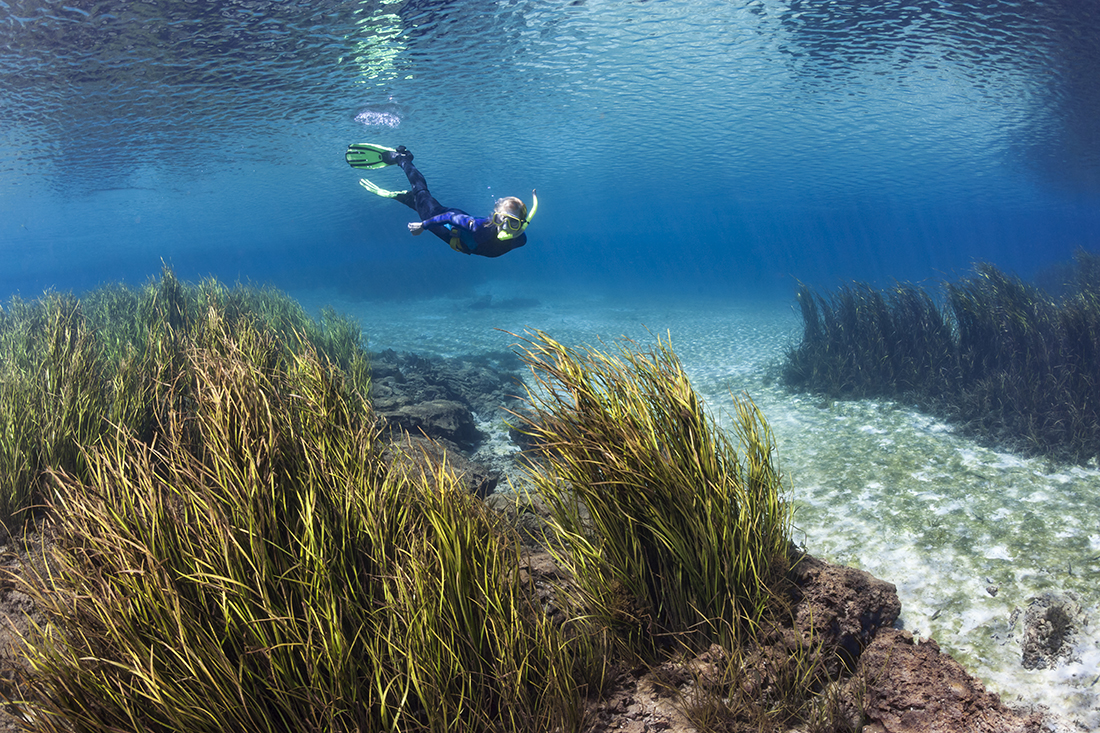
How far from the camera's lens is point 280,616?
1981mm

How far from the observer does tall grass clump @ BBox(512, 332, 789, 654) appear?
105 inches

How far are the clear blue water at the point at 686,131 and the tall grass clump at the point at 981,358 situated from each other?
3.28 feet

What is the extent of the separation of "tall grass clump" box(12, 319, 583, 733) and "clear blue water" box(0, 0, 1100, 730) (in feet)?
11.3

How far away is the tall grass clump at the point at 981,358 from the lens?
7883 millimetres

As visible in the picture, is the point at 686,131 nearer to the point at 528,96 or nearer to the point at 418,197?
the point at 528,96

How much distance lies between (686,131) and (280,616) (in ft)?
95.4

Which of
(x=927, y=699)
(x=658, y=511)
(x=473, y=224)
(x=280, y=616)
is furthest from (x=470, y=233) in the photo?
(x=927, y=699)

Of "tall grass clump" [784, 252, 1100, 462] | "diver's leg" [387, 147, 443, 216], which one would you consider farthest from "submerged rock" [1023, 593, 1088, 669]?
"diver's leg" [387, 147, 443, 216]

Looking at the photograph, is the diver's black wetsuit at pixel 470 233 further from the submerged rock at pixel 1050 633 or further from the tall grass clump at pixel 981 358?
the tall grass clump at pixel 981 358

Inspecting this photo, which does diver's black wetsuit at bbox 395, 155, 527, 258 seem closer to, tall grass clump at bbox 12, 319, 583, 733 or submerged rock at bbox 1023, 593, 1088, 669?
tall grass clump at bbox 12, 319, 583, 733

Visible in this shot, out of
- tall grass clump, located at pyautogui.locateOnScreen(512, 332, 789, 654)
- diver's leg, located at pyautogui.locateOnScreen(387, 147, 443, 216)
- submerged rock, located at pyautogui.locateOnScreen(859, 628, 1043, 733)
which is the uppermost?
diver's leg, located at pyautogui.locateOnScreen(387, 147, 443, 216)

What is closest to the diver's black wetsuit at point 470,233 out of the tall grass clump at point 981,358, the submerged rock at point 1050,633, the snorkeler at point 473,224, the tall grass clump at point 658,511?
the snorkeler at point 473,224

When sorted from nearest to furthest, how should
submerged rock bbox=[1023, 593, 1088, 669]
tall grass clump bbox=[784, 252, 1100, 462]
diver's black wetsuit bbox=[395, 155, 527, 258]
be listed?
1. submerged rock bbox=[1023, 593, 1088, 669]
2. diver's black wetsuit bbox=[395, 155, 527, 258]
3. tall grass clump bbox=[784, 252, 1100, 462]

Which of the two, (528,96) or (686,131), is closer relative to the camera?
(528,96)
